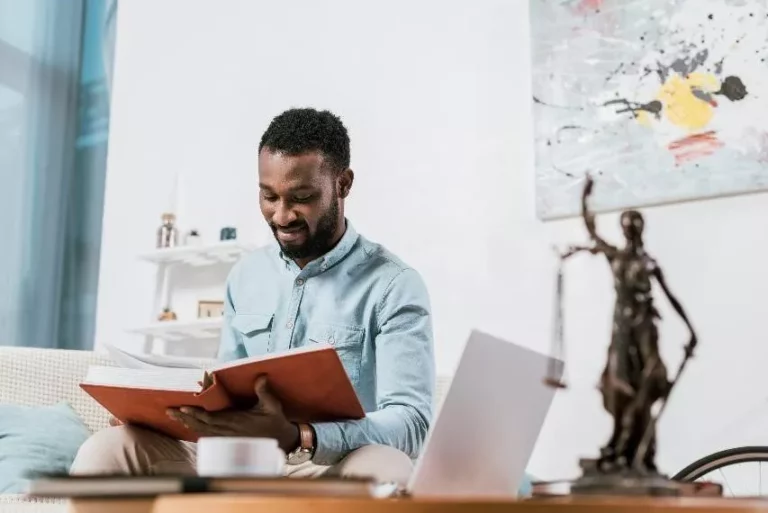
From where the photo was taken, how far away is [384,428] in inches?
62.5

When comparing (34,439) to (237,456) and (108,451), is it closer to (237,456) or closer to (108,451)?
(108,451)

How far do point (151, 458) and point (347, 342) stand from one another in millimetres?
485

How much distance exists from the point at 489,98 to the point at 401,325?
4.87ft

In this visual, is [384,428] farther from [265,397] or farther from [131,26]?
[131,26]

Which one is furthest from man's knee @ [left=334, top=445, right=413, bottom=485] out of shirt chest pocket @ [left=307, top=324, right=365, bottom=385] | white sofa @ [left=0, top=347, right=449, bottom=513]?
white sofa @ [left=0, top=347, right=449, bottom=513]

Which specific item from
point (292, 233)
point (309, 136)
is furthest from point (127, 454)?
point (309, 136)

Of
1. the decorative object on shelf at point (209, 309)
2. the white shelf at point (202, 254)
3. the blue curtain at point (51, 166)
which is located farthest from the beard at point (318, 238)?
the blue curtain at point (51, 166)

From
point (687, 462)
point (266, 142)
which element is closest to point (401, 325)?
point (266, 142)

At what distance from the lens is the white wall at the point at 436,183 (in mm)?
2668

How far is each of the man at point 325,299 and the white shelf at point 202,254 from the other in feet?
4.02

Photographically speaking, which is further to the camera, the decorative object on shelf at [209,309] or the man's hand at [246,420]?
the decorative object on shelf at [209,309]

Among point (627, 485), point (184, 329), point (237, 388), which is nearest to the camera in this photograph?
point (627, 485)

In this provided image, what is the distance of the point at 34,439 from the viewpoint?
2246mm

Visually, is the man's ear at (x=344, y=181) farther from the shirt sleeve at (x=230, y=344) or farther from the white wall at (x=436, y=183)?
the white wall at (x=436, y=183)
